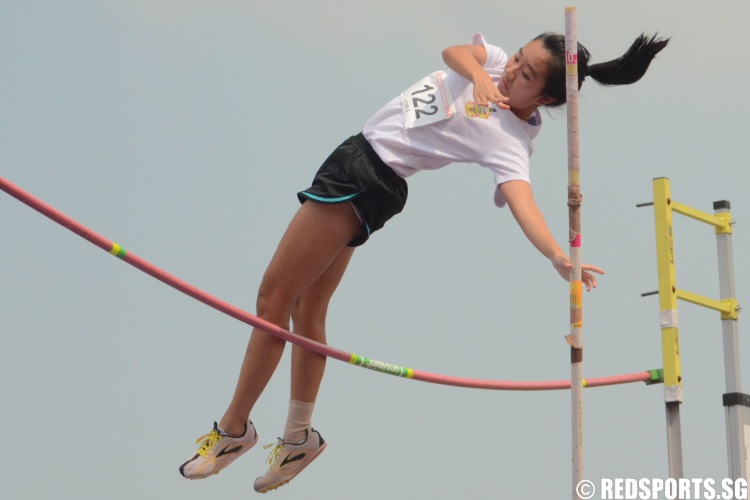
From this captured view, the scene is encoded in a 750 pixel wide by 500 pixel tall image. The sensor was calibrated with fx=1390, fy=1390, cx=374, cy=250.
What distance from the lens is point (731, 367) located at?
6.97 metres

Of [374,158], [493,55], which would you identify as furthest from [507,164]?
[374,158]

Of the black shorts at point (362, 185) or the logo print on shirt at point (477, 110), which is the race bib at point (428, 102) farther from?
the black shorts at point (362, 185)

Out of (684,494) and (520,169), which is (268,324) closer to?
(520,169)

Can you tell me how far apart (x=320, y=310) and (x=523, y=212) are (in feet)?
3.71

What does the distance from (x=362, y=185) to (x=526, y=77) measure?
32.9 inches

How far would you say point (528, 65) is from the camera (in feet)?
18.8

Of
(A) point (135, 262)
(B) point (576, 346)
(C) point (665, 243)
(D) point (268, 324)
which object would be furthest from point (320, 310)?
(C) point (665, 243)

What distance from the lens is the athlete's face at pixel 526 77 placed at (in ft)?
18.7

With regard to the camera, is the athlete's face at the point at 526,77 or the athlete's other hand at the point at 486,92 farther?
the athlete's face at the point at 526,77

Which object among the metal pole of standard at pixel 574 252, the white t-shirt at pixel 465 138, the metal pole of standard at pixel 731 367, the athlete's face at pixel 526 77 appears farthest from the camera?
the metal pole of standard at pixel 731 367

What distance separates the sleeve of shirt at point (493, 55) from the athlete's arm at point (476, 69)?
29 millimetres

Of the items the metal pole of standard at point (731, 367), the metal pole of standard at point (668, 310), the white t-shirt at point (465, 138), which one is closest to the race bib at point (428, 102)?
the white t-shirt at point (465, 138)

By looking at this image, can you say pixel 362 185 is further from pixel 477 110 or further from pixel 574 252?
pixel 574 252

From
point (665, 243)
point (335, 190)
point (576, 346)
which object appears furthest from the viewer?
point (665, 243)
